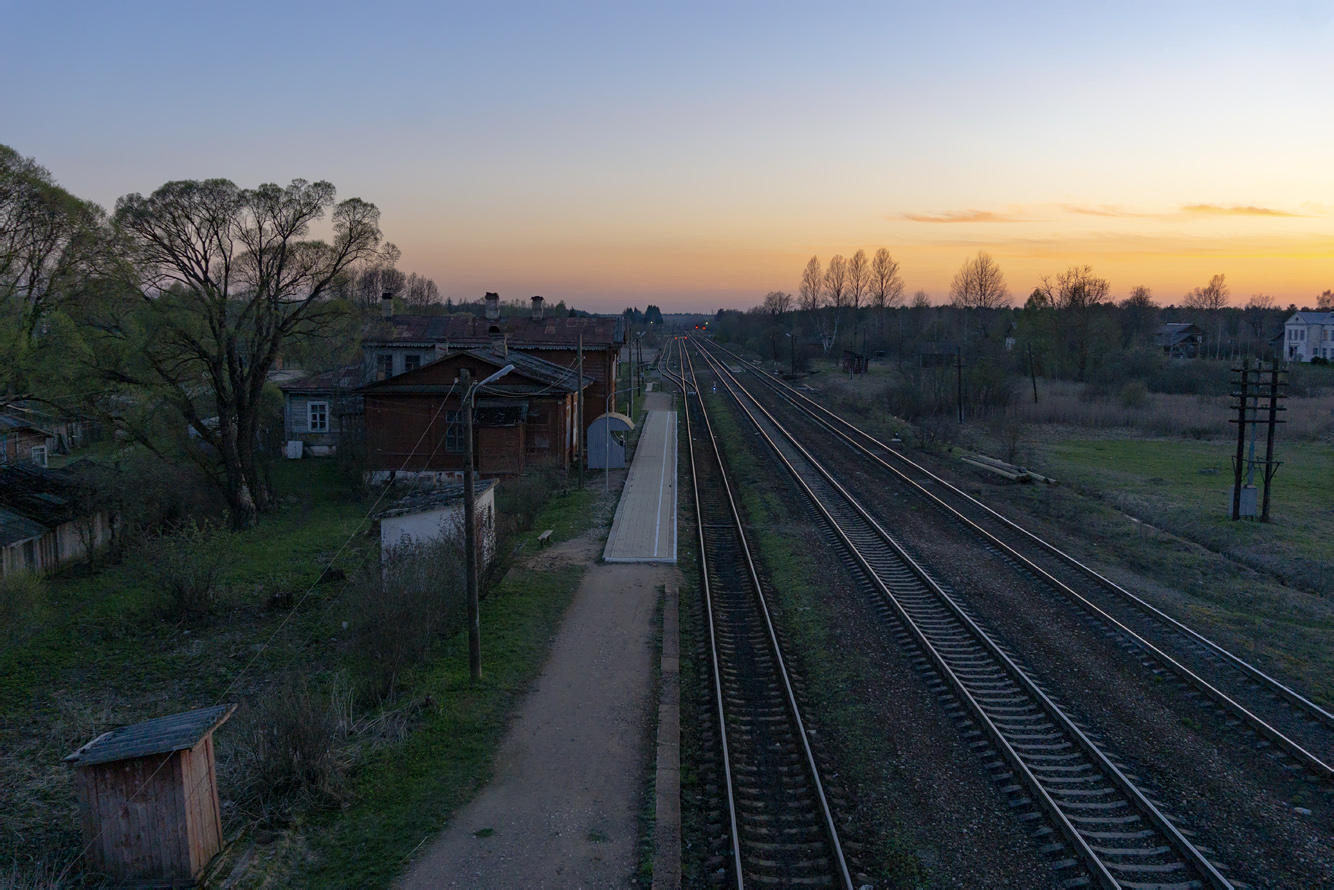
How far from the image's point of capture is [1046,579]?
15.4 m

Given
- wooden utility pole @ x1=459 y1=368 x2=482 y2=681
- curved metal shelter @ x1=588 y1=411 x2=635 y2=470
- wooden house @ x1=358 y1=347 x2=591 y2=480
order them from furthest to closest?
1. curved metal shelter @ x1=588 y1=411 x2=635 y2=470
2. wooden house @ x1=358 y1=347 x2=591 y2=480
3. wooden utility pole @ x1=459 y1=368 x2=482 y2=681

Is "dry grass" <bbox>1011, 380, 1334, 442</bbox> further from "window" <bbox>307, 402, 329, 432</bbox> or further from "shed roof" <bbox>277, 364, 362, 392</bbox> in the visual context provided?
"window" <bbox>307, 402, 329, 432</bbox>

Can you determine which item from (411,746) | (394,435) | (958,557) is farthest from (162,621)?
(958,557)

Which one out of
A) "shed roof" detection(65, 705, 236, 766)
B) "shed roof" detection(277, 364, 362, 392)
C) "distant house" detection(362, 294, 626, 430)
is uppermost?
"distant house" detection(362, 294, 626, 430)

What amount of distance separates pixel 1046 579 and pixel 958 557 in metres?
2.12

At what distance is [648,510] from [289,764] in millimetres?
14858

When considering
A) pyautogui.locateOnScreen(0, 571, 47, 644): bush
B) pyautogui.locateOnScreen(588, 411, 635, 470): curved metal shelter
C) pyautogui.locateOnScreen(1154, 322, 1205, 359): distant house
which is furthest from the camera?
pyautogui.locateOnScreen(1154, 322, 1205, 359): distant house

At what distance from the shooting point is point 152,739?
682 centimetres

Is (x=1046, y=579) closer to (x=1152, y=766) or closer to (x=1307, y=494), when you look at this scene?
(x=1152, y=766)

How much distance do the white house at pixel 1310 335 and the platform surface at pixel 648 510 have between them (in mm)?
95557

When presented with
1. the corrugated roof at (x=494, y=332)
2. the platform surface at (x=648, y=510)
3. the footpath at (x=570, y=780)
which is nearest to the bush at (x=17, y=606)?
the footpath at (x=570, y=780)

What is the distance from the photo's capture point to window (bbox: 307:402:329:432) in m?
34.7

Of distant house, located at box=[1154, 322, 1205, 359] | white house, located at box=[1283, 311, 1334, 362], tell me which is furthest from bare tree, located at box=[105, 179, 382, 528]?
white house, located at box=[1283, 311, 1334, 362]

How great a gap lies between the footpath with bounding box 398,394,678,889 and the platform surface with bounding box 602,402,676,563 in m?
4.05
